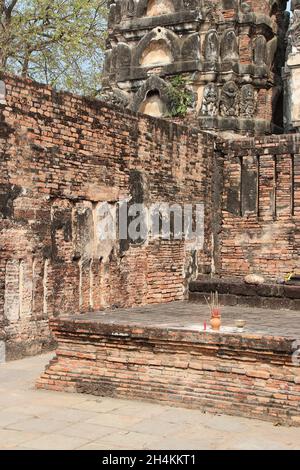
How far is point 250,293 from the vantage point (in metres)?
9.83

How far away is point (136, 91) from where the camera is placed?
665 inches

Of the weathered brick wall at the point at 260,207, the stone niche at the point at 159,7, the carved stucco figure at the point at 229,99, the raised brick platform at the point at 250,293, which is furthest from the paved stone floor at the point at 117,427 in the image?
the stone niche at the point at 159,7

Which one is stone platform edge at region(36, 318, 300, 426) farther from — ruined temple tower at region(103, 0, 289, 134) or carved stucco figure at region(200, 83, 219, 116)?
carved stucco figure at region(200, 83, 219, 116)

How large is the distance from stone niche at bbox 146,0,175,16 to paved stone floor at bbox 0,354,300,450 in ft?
38.0

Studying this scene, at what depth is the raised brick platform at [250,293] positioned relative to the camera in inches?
376

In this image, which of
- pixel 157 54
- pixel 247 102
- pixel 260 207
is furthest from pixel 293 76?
pixel 157 54

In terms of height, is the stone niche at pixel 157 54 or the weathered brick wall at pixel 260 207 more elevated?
the stone niche at pixel 157 54

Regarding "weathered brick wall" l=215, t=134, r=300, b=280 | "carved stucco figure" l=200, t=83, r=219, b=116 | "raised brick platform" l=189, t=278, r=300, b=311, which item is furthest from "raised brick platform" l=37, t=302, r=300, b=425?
"carved stucco figure" l=200, t=83, r=219, b=116

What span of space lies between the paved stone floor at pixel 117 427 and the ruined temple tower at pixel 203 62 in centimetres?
978

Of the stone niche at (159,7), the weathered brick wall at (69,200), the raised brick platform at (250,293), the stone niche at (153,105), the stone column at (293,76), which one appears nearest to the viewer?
the weathered brick wall at (69,200)

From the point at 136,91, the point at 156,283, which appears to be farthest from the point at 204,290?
the point at 136,91

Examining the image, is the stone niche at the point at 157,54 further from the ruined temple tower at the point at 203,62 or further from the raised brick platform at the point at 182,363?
the raised brick platform at the point at 182,363

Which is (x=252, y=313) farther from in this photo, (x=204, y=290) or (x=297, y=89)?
(x=297, y=89)

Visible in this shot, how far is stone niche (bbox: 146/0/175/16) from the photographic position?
1658 centimetres
